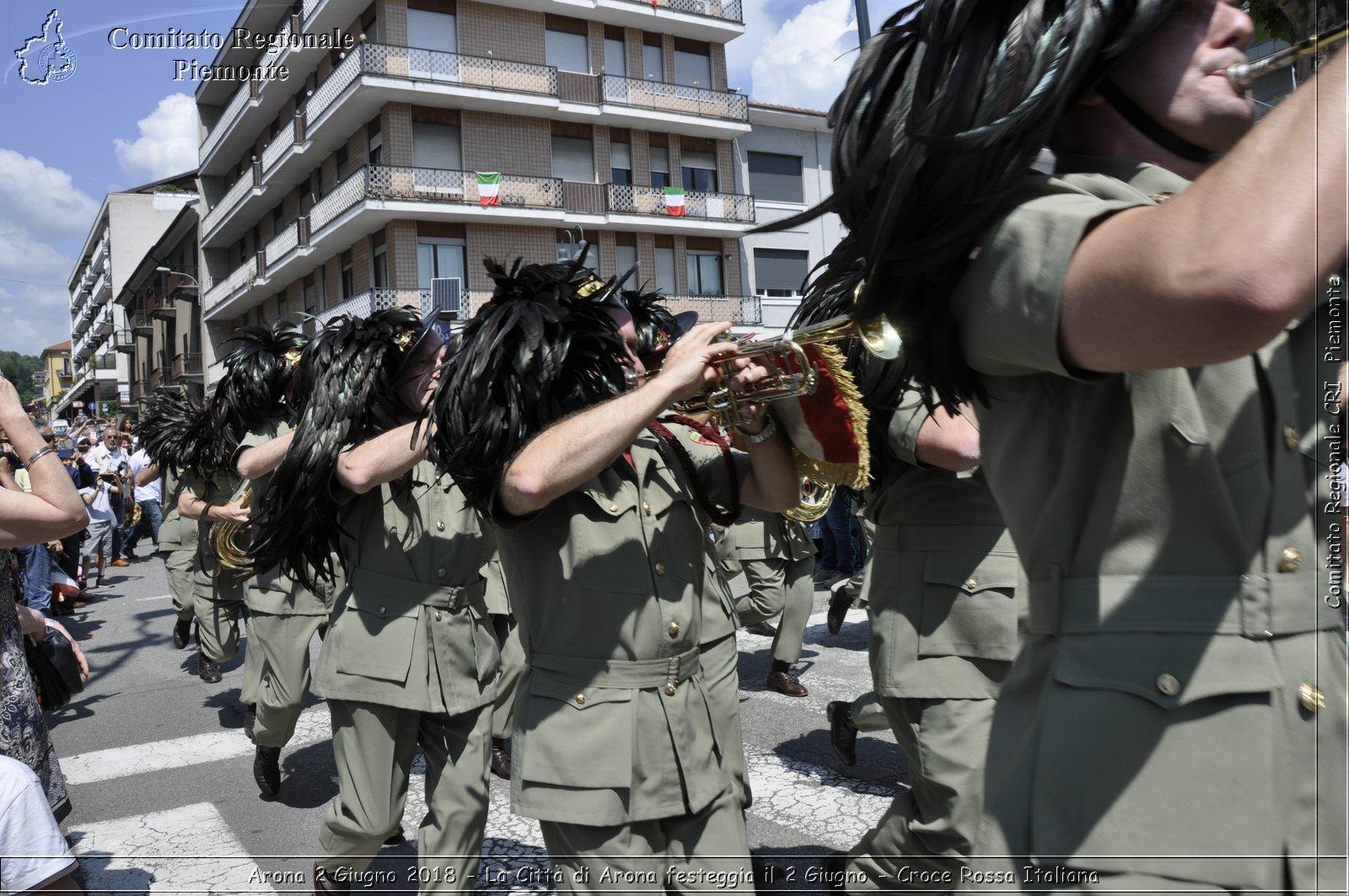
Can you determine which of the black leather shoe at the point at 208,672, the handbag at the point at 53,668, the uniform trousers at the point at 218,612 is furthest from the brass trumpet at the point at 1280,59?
the black leather shoe at the point at 208,672

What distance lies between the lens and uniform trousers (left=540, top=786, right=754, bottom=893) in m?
2.56

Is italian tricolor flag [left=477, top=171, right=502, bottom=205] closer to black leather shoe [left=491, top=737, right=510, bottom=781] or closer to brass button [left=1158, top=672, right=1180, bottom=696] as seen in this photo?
black leather shoe [left=491, top=737, right=510, bottom=781]

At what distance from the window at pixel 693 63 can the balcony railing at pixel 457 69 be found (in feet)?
15.7

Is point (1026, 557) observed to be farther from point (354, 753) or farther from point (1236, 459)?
point (354, 753)

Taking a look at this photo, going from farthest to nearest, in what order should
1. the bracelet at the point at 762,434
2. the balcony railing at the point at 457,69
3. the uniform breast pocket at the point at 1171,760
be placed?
the balcony railing at the point at 457,69 < the bracelet at the point at 762,434 < the uniform breast pocket at the point at 1171,760

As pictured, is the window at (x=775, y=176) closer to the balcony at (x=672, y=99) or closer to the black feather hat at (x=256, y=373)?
the balcony at (x=672, y=99)

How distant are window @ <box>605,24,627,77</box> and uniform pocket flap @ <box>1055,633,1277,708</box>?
34.2 meters

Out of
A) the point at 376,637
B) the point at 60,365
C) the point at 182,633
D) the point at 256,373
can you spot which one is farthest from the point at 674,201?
the point at 60,365

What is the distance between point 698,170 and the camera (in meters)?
35.1

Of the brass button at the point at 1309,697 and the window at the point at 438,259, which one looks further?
the window at the point at 438,259

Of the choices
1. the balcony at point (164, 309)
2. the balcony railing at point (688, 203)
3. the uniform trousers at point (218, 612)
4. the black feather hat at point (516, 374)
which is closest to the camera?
the black feather hat at point (516, 374)

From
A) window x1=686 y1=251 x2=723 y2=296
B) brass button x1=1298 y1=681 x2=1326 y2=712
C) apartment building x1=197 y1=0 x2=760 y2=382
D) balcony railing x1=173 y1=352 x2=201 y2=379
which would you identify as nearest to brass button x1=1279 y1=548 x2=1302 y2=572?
brass button x1=1298 y1=681 x2=1326 y2=712

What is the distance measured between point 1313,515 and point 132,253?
219 feet

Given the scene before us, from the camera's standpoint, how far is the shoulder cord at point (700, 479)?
308 cm
